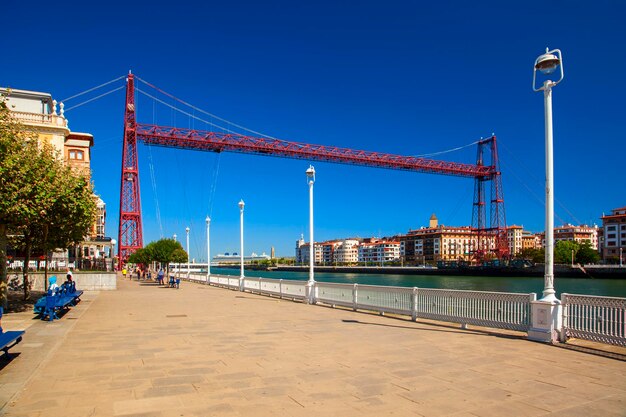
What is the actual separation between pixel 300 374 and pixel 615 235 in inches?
5402

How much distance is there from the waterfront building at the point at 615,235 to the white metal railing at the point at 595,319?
419ft

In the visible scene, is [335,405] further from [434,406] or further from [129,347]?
[129,347]

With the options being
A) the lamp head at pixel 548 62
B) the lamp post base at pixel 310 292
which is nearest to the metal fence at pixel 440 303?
the lamp post base at pixel 310 292

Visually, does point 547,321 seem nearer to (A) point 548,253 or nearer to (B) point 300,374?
(A) point 548,253

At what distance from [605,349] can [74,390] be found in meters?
8.29

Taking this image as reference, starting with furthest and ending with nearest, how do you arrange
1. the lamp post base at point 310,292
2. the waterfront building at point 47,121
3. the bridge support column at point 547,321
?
1. the waterfront building at point 47,121
2. the lamp post base at point 310,292
3. the bridge support column at point 547,321

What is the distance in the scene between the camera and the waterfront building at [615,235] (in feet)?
389

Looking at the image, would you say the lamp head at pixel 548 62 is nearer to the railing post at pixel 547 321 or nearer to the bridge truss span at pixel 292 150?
the railing post at pixel 547 321

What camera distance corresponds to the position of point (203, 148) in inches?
2933

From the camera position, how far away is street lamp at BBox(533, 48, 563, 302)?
955 cm

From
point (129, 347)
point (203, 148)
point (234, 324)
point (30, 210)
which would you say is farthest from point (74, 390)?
point (203, 148)

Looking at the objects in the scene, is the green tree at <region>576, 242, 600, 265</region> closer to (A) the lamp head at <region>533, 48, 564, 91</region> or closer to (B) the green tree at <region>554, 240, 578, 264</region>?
(B) the green tree at <region>554, 240, 578, 264</region>

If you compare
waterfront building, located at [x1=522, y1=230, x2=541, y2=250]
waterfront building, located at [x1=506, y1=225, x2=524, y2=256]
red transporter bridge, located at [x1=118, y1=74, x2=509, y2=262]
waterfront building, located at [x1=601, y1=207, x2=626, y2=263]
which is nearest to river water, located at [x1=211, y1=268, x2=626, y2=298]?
red transporter bridge, located at [x1=118, y1=74, x2=509, y2=262]

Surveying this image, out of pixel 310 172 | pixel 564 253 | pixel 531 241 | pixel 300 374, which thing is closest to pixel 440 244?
pixel 531 241
